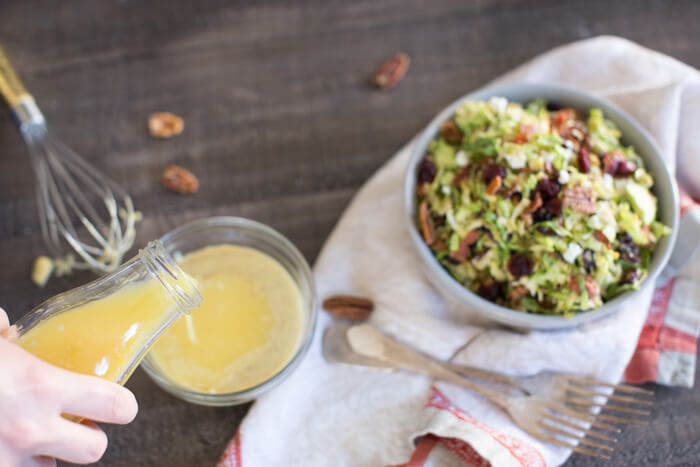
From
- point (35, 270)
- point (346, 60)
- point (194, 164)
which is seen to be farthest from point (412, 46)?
point (35, 270)

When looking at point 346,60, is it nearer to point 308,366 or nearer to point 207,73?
point 207,73

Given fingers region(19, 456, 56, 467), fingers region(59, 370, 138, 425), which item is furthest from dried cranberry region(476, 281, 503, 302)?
fingers region(19, 456, 56, 467)

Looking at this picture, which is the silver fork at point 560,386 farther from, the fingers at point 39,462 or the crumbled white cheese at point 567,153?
the fingers at point 39,462

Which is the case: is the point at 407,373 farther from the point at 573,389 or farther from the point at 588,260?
the point at 588,260

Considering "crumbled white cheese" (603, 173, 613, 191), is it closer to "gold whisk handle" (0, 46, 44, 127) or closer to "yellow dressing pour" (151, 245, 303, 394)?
"yellow dressing pour" (151, 245, 303, 394)

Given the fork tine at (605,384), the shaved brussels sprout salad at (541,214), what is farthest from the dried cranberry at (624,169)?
the fork tine at (605,384)

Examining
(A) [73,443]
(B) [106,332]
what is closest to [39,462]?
(A) [73,443]

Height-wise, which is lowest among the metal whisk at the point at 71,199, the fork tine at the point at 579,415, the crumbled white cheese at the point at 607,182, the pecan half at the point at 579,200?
the fork tine at the point at 579,415
